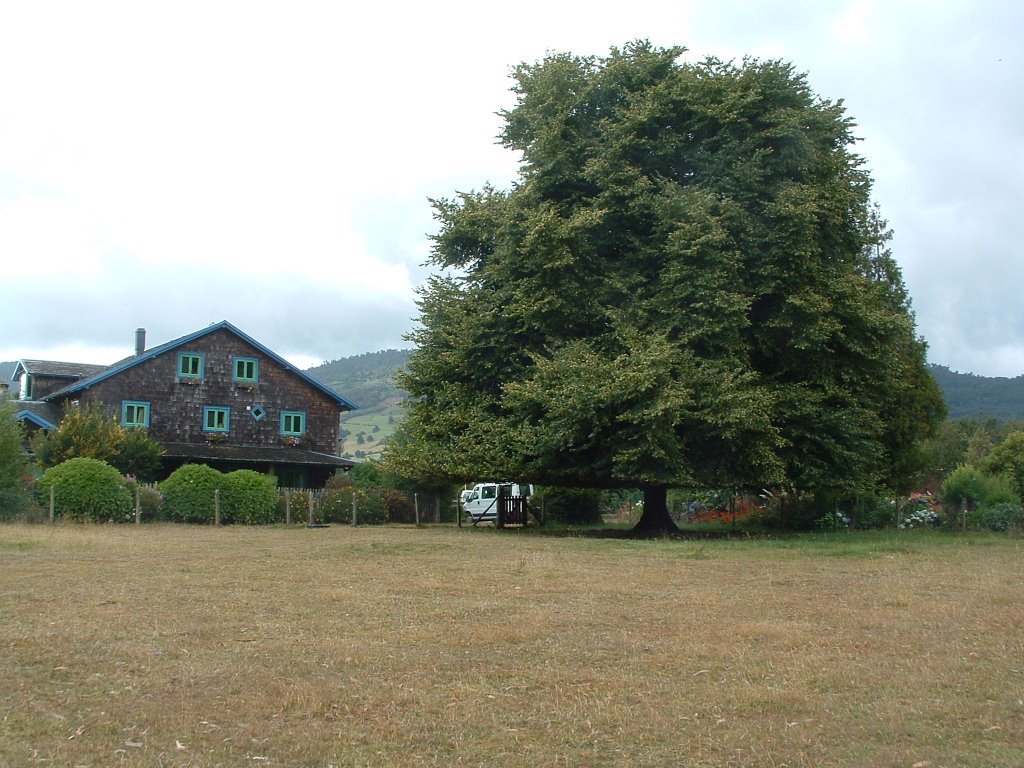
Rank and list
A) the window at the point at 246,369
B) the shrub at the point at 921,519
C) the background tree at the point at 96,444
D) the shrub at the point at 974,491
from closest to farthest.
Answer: the shrub at the point at 974,491, the shrub at the point at 921,519, the background tree at the point at 96,444, the window at the point at 246,369

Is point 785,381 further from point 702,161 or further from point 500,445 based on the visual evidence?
point 500,445

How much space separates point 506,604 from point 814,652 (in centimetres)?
457

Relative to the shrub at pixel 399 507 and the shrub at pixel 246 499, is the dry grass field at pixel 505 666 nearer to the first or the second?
the shrub at pixel 246 499

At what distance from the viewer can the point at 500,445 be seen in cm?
2659

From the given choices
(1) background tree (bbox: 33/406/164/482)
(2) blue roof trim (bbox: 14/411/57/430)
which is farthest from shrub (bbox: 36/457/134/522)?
A: (2) blue roof trim (bbox: 14/411/57/430)

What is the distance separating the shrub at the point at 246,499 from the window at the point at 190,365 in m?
16.9

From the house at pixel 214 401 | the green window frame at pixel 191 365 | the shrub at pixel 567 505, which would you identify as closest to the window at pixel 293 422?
the house at pixel 214 401

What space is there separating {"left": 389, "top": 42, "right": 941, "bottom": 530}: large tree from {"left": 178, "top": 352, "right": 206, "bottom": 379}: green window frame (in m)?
24.0

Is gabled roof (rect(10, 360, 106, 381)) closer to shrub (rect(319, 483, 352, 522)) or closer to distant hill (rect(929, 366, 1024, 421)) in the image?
shrub (rect(319, 483, 352, 522))

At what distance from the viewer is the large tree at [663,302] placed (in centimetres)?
2525

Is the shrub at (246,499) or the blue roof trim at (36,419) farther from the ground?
the blue roof trim at (36,419)

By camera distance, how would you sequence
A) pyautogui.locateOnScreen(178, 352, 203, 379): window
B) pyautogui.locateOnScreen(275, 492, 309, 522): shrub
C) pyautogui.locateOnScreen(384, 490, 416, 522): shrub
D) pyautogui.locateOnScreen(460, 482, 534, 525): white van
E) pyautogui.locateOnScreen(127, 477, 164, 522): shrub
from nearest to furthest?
pyautogui.locateOnScreen(127, 477, 164, 522): shrub < pyautogui.locateOnScreen(275, 492, 309, 522): shrub < pyautogui.locateOnScreen(384, 490, 416, 522): shrub < pyautogui.locateOnScreen(460, 482, 534, 525): white van < pyautogui.locateOnScreen(178, 352, 203, 379): window

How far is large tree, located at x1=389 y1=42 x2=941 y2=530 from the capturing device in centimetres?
2525

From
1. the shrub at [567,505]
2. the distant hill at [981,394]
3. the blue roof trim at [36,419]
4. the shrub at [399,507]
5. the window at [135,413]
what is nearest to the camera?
the shrub at [399,507]
